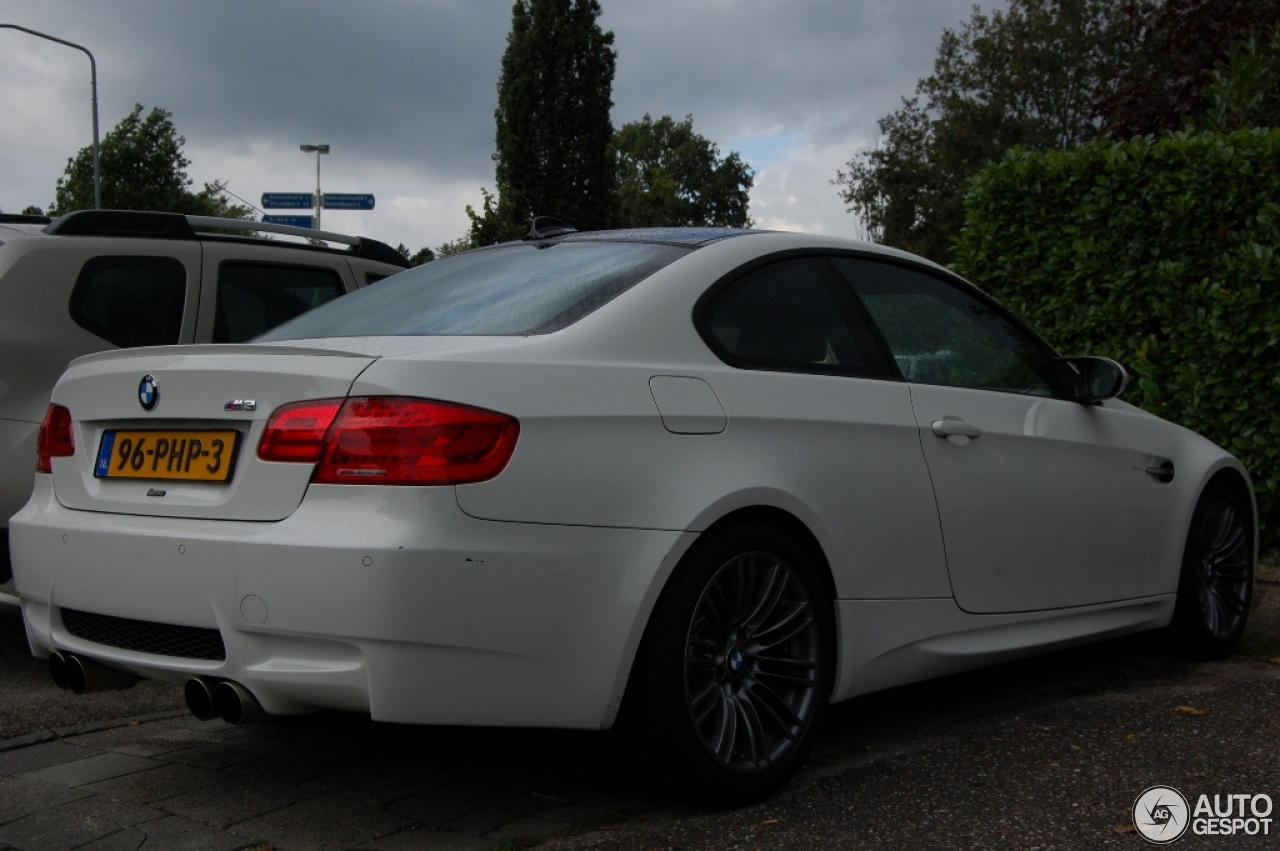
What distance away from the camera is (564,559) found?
10.2 ft

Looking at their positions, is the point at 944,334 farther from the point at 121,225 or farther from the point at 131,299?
the point at 121,225

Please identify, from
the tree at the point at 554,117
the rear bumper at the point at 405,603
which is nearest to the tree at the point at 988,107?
the tree at the point at 554,117

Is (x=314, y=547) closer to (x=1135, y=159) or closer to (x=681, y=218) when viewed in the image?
(x=1135, y=159)

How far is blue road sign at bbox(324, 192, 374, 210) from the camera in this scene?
89.8 feet

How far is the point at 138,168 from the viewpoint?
36.9m

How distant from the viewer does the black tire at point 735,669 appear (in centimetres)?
329

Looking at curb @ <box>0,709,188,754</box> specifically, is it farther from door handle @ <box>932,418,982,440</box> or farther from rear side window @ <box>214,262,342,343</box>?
door handle @ <box>932,418,982,440</box>

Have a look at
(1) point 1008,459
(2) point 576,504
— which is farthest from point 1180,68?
(2) point 576,504

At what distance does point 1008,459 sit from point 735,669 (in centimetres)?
A: 134

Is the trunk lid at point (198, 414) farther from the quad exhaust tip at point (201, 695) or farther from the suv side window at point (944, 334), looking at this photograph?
the suv side window at point (944, 334)

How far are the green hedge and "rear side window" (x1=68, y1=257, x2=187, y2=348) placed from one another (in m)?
4.47

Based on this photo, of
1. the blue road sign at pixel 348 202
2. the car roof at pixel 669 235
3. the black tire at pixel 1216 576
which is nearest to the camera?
the car roof at pixel 669 235

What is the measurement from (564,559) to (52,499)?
1514 mm

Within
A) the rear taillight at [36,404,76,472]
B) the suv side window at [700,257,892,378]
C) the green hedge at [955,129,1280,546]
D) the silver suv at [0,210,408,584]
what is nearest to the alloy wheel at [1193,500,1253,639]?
the green hedge at [955,129,1280,546]
